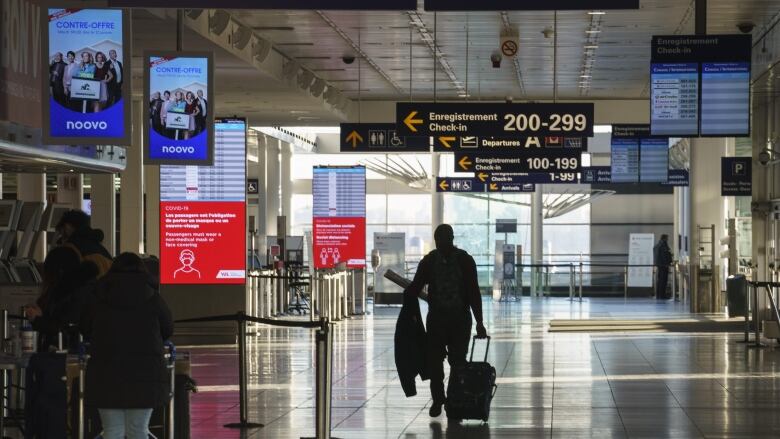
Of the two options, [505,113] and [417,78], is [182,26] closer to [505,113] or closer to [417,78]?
[505,113]

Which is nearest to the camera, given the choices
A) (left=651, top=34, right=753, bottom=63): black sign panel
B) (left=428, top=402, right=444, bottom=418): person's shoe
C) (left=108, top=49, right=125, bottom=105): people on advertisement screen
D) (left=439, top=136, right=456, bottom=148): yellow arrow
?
(left=428, top=402, right=444, bottom=418): person's shoe

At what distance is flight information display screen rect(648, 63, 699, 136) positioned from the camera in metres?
15.3

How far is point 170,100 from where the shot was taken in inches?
555

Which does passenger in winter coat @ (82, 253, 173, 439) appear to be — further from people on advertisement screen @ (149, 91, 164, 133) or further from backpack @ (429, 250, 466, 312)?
people on advertisement screen @ (149, 91, 164, 133)

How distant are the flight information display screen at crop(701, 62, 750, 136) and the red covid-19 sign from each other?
275 inches

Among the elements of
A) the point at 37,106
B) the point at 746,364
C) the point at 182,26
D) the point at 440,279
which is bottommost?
the point at 746,364

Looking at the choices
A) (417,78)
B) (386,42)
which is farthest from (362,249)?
(386,42)

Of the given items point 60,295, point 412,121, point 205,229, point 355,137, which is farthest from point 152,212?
point 60,295

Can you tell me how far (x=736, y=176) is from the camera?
27328 millimetres

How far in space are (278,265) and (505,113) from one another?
1085cm

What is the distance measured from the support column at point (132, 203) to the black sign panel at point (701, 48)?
42.6 ft

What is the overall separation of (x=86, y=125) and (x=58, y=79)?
0.47 m

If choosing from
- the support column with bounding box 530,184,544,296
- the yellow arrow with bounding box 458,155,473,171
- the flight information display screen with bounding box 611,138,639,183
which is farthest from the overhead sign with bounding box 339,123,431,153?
the support column with bounding box 530,184,544,296

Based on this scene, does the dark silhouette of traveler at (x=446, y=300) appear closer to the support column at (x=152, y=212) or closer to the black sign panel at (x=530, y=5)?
the black sign panel at (x=530, y=5)
